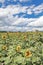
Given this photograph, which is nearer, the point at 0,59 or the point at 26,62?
the point at 26,62

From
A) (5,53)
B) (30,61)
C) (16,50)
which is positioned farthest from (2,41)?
(30,61)

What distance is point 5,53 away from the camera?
7.33 meters

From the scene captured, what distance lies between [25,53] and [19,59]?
0.65 feet

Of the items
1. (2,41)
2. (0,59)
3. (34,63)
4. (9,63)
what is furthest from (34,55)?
(2,41)

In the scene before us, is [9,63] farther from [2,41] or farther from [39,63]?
[2,41]

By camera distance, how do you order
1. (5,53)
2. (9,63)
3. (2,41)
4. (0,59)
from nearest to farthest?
1. (9,63)
2. (0,59)
3. (5,53)
4. (2,41)

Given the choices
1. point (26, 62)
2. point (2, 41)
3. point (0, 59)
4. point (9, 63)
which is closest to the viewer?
point (26, 62)

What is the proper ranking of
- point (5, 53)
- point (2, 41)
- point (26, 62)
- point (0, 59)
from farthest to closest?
point (2, 41) → point (5, 53) → point (0, 59) → point (26, 62)

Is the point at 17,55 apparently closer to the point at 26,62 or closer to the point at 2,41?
the point at 26,62

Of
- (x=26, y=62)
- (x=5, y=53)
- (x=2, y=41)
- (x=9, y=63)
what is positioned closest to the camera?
(x=26, y=62)

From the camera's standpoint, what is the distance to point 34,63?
5.98 meters

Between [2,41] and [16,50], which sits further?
[2,41]

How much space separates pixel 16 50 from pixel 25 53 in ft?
1.63

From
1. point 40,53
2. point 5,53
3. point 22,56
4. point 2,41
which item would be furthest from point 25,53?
point 2,41
